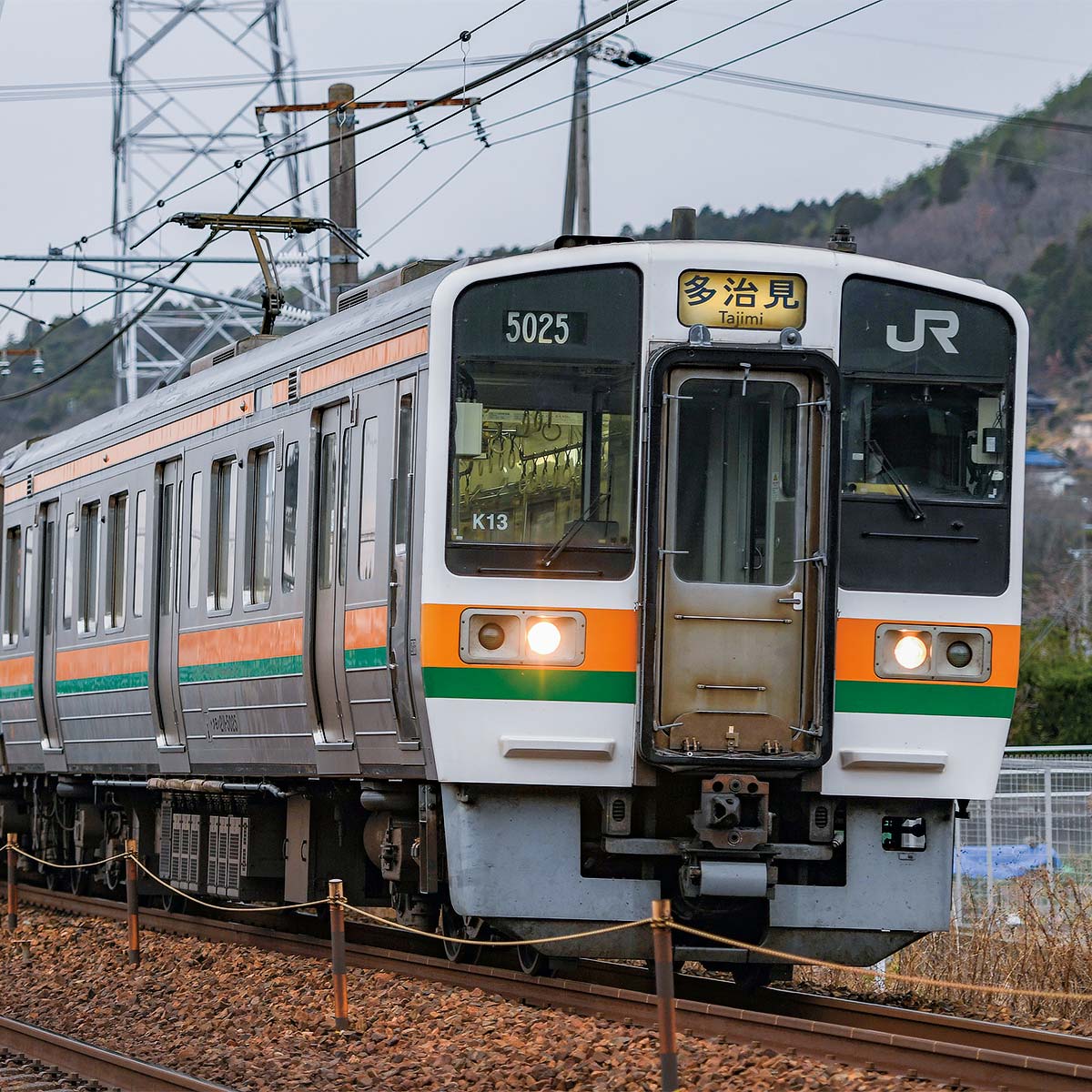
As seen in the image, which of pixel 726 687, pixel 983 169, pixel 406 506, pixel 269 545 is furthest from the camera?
pixel 983 169

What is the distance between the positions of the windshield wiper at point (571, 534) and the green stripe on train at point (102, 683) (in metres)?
5.57

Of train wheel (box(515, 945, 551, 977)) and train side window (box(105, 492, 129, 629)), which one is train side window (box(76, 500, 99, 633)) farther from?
train wheel (box(515, 945, 551, 977))

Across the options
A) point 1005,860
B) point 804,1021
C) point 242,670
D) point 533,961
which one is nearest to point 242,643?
point 242,670

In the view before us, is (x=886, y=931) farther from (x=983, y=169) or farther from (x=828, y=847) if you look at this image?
(x=983, y=169)

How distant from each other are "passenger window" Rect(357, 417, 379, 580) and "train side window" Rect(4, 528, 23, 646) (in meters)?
7.89

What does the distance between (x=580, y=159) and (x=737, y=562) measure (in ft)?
36.7

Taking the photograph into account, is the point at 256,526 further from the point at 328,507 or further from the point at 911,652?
the point at 911,652

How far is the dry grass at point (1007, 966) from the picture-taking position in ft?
32.2

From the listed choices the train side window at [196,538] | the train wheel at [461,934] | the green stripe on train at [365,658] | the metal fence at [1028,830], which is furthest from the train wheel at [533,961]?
the metal fence at [1028,830]

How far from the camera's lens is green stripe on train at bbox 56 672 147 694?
14383 millimetres

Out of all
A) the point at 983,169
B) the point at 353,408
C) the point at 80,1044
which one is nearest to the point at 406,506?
the point at 353,408

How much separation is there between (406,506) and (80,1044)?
113 inches

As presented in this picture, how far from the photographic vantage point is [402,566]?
9891 millimetres

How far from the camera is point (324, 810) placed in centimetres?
1227
